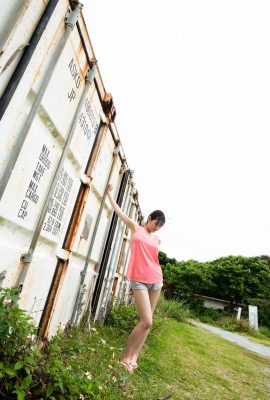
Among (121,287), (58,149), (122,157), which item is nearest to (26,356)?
(58,149)

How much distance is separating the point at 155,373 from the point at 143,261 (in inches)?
51.9

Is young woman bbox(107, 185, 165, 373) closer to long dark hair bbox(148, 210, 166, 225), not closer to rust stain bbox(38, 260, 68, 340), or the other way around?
long dark hair bbox(148, 210, 166, 225)

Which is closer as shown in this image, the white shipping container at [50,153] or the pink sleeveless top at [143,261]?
the white shipping container at [50,153]

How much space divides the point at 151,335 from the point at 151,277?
258cm

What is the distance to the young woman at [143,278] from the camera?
2.75 meters

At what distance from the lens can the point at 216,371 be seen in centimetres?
425

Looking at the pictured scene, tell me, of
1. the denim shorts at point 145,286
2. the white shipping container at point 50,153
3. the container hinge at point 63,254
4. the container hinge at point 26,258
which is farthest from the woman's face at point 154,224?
the container hinge at point 26,258

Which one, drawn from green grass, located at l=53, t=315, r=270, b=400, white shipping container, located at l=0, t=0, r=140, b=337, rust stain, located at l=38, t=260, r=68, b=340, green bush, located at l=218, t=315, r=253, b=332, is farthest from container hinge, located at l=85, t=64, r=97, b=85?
green bush, located at l=218, t=315, r=253, b=332

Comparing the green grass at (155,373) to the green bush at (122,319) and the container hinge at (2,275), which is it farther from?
the container hinge at (2,275)

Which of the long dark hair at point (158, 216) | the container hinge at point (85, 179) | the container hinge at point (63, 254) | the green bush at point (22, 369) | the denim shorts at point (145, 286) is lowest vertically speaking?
the green bush at point (22, 369)

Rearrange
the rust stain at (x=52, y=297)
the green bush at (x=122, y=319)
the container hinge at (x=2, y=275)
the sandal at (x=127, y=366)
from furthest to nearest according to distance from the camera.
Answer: the green bush at (x=122, y=319) → the sandal at (x=127, y=366) → the rust stain at (x=52, y=297) → the container hinge at (x=2, y=275)

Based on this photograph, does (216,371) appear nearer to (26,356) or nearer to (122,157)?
(122,157)

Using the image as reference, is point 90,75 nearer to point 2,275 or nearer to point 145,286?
point 2,275

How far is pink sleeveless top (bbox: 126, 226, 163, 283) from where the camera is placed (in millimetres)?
2875
